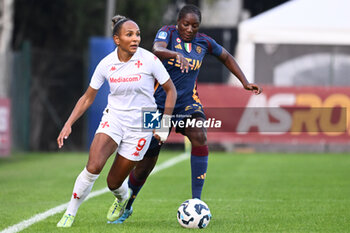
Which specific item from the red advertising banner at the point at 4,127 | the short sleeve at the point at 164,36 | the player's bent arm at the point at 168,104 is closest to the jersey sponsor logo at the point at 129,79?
the player's bent arm at the point at 168,104

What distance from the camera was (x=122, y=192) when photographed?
7969 millimetres

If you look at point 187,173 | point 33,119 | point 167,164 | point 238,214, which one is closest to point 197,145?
point 238,214

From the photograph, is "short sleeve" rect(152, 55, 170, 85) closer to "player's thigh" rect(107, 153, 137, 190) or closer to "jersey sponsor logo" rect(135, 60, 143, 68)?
"jersey sponsor logo" rect(135, 60, 143, 68)

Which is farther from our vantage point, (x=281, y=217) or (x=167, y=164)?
(x=167, y=164)

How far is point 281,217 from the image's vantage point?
834 cm

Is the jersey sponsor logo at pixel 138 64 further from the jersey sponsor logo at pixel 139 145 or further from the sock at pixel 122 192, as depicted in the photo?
the sock at pixel 122 192

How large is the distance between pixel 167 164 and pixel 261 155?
13.3 feet

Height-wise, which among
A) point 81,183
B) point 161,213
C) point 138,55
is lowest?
point 161,213

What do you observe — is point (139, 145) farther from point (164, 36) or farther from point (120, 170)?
point (164, 36)

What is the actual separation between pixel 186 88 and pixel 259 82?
552 inches

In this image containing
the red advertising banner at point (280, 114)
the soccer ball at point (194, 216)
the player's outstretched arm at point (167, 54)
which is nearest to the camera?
the player's outstretched arm at point (167, 54)

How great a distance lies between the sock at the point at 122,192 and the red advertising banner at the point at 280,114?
477 inches

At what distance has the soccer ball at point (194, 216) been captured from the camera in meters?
7.48

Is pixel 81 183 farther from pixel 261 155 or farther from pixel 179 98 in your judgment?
pixel 261 155
